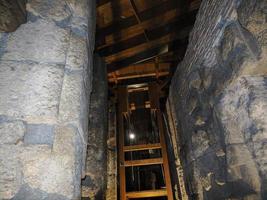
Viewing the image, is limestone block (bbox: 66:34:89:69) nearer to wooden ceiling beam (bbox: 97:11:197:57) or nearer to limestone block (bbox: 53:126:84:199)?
limestone block (bbox: 53:126:84:199)

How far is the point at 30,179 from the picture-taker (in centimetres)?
80

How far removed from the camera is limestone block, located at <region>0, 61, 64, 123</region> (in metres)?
0.92

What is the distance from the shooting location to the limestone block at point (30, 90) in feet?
3.01

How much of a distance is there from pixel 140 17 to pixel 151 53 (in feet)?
2.62

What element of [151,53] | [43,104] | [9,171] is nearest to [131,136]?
[151,53]

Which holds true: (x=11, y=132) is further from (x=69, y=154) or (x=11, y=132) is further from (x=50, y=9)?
(x=50, y=9)

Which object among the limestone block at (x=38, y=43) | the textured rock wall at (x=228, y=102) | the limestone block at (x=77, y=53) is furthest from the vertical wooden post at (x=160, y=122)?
the limestone block at (x=38, y=43)

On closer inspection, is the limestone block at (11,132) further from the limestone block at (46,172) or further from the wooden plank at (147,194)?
the wooden plank at (147,194)

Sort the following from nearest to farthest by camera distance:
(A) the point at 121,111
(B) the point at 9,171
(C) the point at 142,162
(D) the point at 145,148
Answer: (B) the point at 9,171, (C) the point at 142,162, (D) the point at 145,148, (A) the point at 121,111

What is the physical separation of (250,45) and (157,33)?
74.8 inches

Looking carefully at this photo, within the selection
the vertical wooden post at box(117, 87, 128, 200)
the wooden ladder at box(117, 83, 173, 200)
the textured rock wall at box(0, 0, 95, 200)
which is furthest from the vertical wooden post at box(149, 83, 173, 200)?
the textured rock wall at box(0, 0, 95, 200)

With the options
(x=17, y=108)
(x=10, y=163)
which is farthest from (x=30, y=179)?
(x=17, y=108)

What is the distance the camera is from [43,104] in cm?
95

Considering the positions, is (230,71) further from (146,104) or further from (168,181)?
(146,104)
